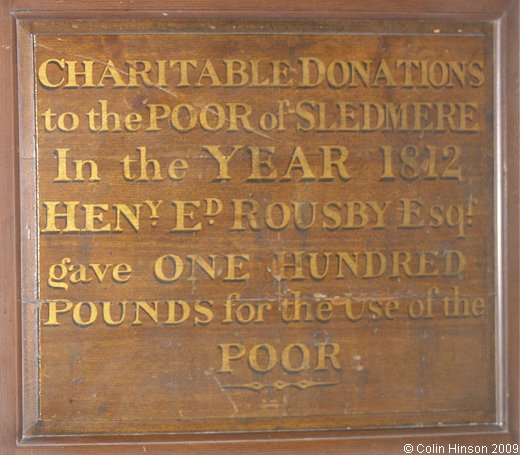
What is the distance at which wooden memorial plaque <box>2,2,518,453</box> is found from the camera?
1.85m

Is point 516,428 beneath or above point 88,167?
beneath

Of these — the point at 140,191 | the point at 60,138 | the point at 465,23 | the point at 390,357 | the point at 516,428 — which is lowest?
the point at 516,428

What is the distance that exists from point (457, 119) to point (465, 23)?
0.91ft

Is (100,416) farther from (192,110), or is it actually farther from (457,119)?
(457,119)

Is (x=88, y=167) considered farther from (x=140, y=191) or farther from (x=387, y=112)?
(x=387, y=112)

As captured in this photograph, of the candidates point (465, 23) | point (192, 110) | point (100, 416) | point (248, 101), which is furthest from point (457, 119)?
point (100, 416)

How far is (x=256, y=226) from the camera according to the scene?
187 cm

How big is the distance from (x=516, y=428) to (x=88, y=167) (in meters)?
1.41

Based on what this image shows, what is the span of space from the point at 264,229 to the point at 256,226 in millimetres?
24

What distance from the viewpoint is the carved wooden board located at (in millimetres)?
1851

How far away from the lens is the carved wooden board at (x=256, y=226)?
6.07 ft

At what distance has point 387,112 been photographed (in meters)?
1.89

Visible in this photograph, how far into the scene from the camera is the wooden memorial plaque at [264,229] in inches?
72.9

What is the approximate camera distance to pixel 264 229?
6.15ft
